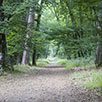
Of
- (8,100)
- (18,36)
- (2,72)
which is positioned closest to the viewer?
(8,100)

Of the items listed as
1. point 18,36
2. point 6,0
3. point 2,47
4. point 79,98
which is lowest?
point 79,98

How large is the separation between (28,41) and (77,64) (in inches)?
256

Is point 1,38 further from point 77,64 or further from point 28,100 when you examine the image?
point 77,64

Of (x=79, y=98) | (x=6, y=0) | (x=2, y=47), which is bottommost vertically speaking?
(x=79, y=98)

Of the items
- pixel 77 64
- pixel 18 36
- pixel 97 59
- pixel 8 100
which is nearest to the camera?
pixel 8 100

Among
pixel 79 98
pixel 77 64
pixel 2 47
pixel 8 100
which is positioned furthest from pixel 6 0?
pixel 77 64

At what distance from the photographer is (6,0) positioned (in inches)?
363

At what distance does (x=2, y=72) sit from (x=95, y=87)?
5002mm

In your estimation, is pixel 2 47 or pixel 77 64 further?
pixel 77 64

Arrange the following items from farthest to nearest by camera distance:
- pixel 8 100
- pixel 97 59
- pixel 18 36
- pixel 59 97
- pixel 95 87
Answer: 1. pixel 97 59
2. pixel 18 36
3. pixel 95 87
4. pixel 59 97
5. pixel 8 100

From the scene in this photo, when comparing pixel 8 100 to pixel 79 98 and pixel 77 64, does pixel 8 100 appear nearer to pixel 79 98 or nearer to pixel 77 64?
pixel 79 98

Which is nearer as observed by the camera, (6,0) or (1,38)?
(1,38)

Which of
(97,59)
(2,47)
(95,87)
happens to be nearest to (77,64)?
(97,59)

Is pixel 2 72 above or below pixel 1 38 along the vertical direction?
below
